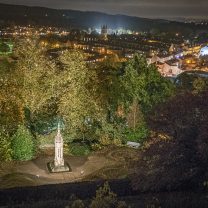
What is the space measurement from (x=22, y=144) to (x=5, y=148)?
0.89 meters

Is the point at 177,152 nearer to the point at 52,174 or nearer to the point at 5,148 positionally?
the point at 52,174

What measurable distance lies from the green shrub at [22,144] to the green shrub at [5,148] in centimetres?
31

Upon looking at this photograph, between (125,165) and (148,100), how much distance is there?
6.27 metres

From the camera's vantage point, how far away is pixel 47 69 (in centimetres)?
2700

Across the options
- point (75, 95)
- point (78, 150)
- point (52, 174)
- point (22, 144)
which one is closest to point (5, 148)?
point (22, 144)

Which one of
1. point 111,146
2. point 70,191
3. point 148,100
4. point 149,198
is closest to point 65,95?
point 111,146

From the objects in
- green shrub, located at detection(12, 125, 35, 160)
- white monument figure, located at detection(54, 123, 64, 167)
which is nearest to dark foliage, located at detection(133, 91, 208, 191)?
white monument figure, located at detection(54, 123, 64, 167)

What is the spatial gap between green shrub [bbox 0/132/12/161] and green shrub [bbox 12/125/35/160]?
306mm

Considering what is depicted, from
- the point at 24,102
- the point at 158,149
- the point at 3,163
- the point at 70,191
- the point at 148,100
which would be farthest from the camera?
the point at 148,100

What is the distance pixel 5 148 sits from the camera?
24172 millimetres

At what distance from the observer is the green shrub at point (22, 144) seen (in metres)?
24.4

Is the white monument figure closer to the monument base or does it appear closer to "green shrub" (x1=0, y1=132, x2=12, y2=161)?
the monument base

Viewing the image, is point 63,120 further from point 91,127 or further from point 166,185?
point 166,185

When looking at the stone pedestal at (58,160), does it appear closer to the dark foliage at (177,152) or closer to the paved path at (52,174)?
the paved path at (52,174)
